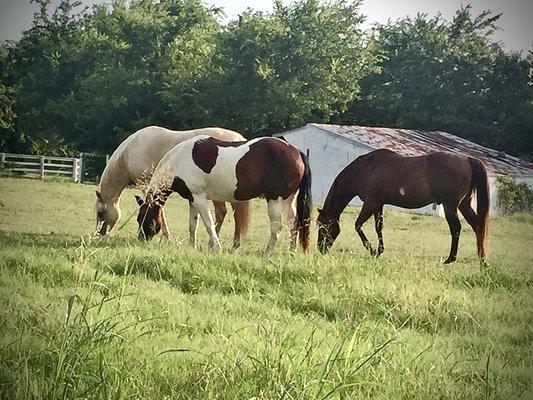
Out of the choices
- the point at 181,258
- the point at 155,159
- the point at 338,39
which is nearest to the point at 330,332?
the point at 338,39

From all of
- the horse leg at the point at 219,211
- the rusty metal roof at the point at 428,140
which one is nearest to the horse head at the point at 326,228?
the horse leg at the point at 219,211

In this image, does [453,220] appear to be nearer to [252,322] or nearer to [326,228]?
[326,228]

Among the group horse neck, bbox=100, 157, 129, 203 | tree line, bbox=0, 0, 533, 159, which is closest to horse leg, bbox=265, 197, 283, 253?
tree line, bbox=0, 0, 533, 159

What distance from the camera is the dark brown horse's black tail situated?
5.81m

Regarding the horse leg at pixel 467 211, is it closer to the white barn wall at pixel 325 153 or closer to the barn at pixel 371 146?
the barn at pixel 371 146

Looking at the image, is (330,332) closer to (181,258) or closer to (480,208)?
(181,258)

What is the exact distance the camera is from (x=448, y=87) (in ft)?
12.3

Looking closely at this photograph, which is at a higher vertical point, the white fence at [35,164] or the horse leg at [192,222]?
the white fence at [35,164]

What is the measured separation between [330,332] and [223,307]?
692 millimetres

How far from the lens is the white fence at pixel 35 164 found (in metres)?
3.32

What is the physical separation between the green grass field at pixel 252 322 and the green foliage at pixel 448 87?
659 millimetres

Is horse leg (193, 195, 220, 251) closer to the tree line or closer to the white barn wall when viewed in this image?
the white barn wall

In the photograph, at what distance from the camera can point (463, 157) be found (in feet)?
20.6

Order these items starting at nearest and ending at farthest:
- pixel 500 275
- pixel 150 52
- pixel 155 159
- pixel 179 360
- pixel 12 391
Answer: pixel 12 391
pixel 179 360
pixel 150 52
pixel 500 275
pixel 155 159
